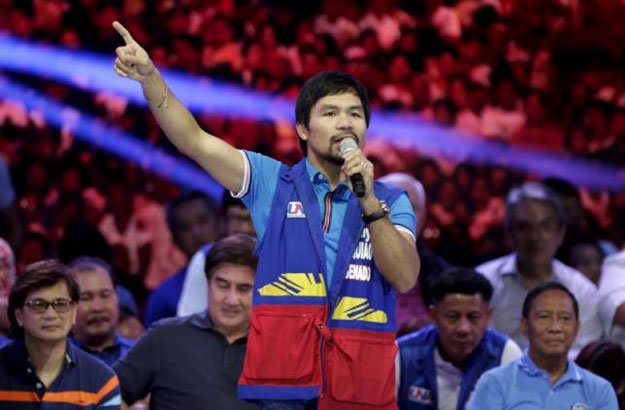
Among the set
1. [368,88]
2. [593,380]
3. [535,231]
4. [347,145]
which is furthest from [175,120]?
[368,88]

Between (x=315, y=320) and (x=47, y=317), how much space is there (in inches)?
57.5

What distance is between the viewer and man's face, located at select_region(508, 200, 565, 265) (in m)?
5.95

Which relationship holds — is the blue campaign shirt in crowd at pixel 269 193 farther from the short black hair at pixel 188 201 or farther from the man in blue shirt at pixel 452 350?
the short black hair at pixel 188 201

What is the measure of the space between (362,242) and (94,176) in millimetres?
4892

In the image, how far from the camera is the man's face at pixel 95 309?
5.16 meters

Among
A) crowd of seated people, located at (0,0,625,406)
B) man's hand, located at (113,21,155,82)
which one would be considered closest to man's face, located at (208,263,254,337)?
man's hand, located at (113,21,155,82)

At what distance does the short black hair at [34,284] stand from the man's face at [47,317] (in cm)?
1

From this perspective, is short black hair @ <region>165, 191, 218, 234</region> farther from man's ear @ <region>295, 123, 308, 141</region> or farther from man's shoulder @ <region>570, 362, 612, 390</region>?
man's ear @ <region>295, 123, 308, 141</region>

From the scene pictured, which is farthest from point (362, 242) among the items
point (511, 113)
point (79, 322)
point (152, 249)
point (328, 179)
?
point (511, 113)

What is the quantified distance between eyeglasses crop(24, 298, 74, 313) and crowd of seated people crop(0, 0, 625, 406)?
8.79 feet

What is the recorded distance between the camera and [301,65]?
862cm

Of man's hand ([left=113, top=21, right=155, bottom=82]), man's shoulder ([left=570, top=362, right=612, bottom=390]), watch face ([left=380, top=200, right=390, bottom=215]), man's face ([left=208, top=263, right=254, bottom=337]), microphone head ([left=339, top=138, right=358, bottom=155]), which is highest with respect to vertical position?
man's hand ([left=113, top=21, right=155, bottom=82])

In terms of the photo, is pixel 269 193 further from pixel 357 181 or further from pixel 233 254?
pixel 233 254

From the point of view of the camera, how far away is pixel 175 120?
3328mm
